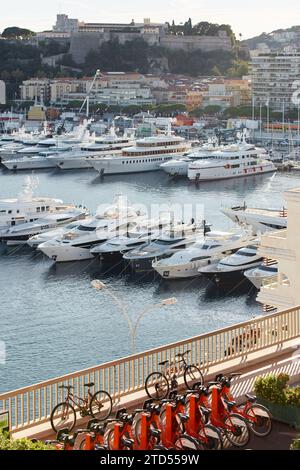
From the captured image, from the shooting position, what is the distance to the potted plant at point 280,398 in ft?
8.81

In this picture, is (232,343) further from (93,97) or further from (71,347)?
(93,97)

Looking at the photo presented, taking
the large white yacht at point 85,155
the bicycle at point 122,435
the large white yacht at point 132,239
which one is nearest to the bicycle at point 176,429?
the bicycle at point 122,435

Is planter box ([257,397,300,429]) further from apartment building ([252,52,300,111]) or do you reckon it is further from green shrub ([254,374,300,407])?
apartment building ([252,52,300,111])

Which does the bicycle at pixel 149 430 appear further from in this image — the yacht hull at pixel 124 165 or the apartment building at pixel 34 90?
the apartment building at pixel 34 90

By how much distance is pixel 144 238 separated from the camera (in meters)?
12.1

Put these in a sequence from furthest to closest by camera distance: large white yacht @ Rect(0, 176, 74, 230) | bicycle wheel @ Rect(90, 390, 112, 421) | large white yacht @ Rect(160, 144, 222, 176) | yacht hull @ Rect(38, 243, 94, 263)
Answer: large white yacht @ Rect(160, 144, 222, 176) → large white yacht @ Rect(0, 176, 74, 230) → yacht hull @ Rect(38, 243, 94, 263) → bicycle wheel @ Rect(90, 390, 112, 421)

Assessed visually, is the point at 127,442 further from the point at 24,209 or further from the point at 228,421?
the point at 24,209

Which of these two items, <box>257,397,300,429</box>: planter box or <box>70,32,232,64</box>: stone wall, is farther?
<box>70,32,232,64</box>: stone wall

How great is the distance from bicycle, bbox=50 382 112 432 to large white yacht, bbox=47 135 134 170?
65.3ft

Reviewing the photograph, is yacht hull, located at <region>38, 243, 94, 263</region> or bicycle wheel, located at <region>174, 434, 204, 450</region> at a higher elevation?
bicycle wheel, located at <region>174, 434, 204, 450</region>

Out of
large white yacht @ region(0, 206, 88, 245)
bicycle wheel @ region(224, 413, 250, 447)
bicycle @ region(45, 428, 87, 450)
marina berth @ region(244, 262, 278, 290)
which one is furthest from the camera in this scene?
large white yacht @ region(0, 206, 88, 245)

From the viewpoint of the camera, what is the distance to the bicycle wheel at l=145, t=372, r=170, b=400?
2.90 metres

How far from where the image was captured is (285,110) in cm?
3303

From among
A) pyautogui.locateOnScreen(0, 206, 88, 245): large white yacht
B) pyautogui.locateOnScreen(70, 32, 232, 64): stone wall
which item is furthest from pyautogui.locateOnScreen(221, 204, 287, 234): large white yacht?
pyautogui.locateOnScreen(70, 32, 232, 64): stone wall
